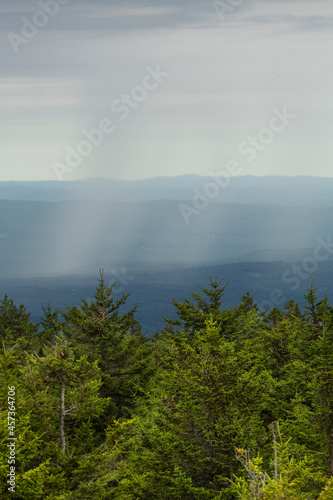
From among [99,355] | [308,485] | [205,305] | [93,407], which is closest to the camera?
[308,485]

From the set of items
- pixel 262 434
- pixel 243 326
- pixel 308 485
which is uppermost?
pixel 243 326

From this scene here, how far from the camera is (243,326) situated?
1142 inches

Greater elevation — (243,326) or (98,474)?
(243,326)

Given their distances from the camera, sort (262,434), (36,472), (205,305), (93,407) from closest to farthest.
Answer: (36,472) → (93,407) → (262,434) → (205,305)

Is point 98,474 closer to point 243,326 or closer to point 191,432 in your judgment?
point 191,432

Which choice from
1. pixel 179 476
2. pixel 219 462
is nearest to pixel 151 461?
pixel 179 476

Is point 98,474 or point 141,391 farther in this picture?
point 141,391

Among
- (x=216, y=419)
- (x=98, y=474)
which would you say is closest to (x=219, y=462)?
(x=216, y=419)

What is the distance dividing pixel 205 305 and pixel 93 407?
45.3ft

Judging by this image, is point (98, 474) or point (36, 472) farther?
point (98, 474)

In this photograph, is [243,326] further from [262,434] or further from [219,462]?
[219,462]

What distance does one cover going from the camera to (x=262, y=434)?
61.0ft

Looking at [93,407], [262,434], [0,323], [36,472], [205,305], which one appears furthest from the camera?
[0,323]

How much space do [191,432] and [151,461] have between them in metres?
1.51
